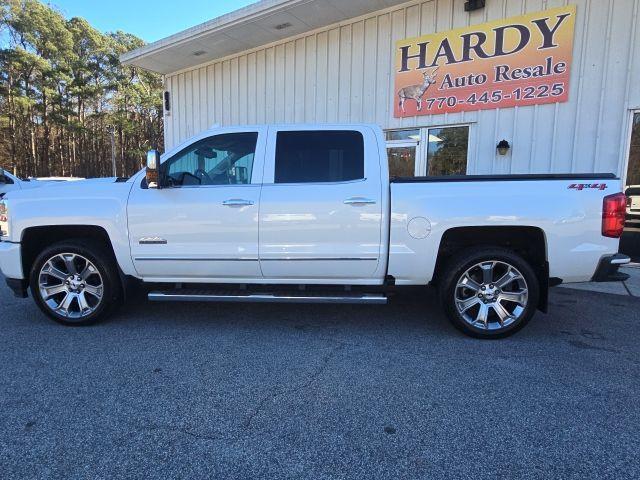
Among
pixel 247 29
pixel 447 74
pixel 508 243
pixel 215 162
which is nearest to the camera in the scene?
pixel 508 243

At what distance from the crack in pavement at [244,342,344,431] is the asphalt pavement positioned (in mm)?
15

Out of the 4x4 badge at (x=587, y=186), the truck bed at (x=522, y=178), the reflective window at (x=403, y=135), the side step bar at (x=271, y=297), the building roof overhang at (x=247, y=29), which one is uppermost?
the building roof overhang at (x=247, y=29)

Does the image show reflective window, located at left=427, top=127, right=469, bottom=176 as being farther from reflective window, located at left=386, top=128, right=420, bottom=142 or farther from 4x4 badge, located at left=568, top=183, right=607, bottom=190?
4x4 badge, located at left=568, top=183, right=607, bottom=190

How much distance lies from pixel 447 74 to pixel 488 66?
0.74 meters

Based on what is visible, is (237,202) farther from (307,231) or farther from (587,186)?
(587,186)

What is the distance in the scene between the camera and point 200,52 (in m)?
10.2

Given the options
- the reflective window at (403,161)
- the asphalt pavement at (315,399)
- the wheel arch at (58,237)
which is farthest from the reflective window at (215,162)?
the reflective window at (403,161)

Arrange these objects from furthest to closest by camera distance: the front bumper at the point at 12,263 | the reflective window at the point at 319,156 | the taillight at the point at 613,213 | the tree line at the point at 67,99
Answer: the tree line at the point at 67,99 < the front bumper at the point at 12,263 < the reflective window at the point at 319,156 < the taillight at the point at 613,213

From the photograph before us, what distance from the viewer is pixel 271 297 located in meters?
3.95

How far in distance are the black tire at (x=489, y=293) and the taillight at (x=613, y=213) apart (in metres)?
0.69

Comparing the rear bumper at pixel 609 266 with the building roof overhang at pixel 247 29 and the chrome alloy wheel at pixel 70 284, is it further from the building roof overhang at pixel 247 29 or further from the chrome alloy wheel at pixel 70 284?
the building roof overhang at pixel 247 29

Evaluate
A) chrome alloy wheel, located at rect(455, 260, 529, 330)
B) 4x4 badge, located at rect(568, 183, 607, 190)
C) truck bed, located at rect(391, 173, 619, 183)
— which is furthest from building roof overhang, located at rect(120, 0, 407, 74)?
chrome alloy wheel, located at rect(455, 260, 529, 330)

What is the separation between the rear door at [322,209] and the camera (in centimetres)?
383

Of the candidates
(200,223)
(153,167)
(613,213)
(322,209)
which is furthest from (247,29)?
(613,213)
